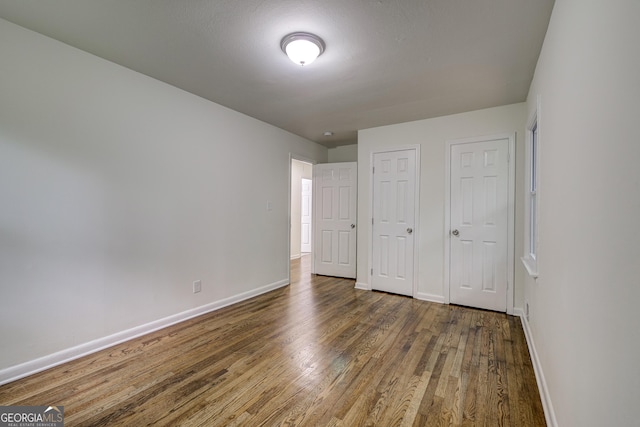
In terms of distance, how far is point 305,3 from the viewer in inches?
66.7

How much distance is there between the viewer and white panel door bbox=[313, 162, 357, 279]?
4945mm

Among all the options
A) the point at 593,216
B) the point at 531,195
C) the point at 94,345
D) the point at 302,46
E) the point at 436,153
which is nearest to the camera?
the point at 593,216

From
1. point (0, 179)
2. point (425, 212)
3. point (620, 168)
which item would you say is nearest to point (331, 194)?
point (425, 212)

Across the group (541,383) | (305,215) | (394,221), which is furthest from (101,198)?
(305,215)

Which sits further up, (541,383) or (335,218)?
(335,218)

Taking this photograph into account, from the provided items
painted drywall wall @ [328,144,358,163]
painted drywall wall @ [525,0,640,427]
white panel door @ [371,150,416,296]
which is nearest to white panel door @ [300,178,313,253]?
painted drywall wall @ [328,144,358,163]

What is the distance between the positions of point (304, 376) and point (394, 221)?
256 cm

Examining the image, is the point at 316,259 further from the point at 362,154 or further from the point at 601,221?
the point at 601,221

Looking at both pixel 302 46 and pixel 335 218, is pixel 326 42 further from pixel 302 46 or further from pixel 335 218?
pixel 335 218

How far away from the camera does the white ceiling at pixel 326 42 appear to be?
5.70 ft

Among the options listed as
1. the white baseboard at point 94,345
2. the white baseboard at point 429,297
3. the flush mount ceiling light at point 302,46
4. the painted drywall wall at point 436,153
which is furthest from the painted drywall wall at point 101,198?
the white baseboard at point 429,297

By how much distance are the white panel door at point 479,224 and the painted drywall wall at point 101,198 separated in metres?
2.78

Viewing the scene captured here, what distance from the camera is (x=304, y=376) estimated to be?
2.02 meters

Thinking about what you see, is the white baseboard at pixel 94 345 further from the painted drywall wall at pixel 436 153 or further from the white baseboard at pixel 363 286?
the painted drywall wall at pixel 436 153
